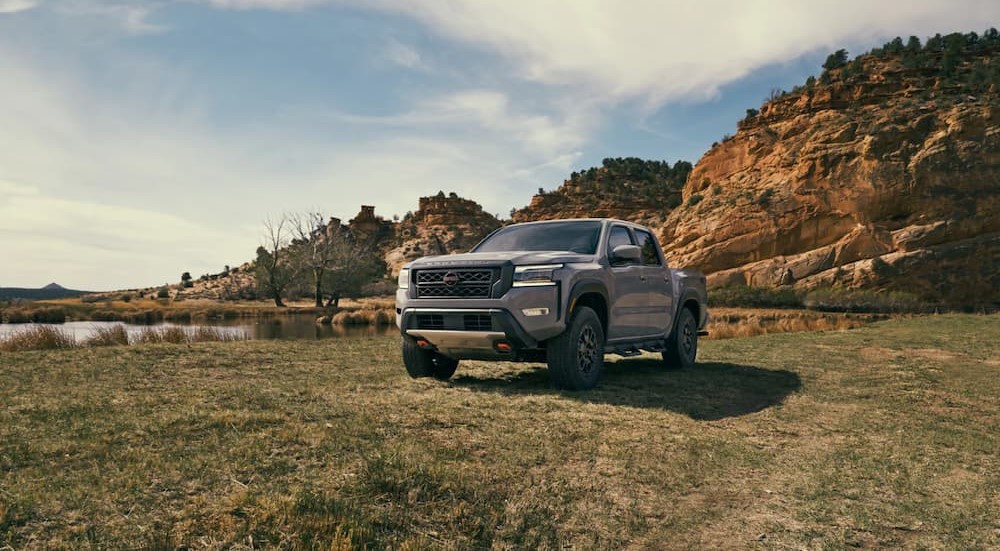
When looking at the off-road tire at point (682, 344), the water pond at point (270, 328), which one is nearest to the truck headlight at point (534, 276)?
the off-road tire at point (682, 344)

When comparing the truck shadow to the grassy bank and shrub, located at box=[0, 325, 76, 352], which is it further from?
the grassy bank

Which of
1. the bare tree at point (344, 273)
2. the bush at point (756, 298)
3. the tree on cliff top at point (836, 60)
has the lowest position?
the bush at point (756, 298)

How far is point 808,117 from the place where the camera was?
171 ft

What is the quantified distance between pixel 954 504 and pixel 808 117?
5502 centimetres

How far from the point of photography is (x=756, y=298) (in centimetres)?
4262

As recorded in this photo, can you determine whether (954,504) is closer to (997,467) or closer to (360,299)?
(997,467)

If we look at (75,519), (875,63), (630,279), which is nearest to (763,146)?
(875,63)

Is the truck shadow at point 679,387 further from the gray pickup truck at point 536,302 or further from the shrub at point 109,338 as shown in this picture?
the shrub at point 109,338

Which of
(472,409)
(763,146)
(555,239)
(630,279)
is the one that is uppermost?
(763,146)

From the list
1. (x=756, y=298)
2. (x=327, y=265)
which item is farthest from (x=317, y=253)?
(x=756, y=298)

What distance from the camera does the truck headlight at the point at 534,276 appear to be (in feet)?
22.5

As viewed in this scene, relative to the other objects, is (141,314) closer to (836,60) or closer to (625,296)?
(625,296)

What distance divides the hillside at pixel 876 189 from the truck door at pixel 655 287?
127 ft

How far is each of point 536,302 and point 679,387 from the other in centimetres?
264
